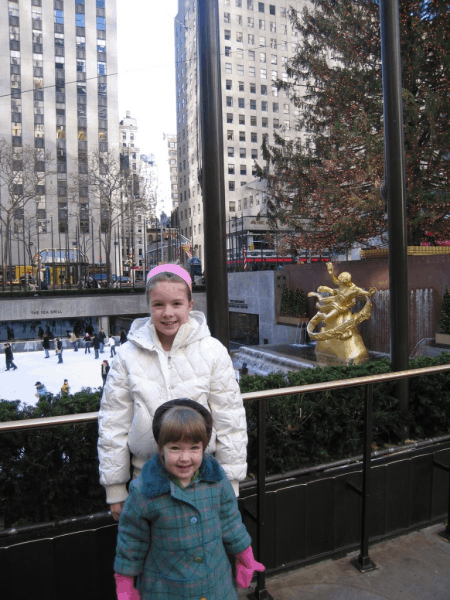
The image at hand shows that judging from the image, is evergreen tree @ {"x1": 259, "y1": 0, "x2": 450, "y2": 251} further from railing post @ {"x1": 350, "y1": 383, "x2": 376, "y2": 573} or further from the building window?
the building window

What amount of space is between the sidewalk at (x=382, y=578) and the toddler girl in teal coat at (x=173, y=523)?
3.73ft

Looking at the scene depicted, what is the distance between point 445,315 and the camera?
11516mm

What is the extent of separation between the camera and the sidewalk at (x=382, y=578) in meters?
2.77

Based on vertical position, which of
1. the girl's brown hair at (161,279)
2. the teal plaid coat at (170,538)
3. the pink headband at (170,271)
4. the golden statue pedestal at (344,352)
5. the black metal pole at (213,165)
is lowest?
the golden statue pedestal at (344,352)

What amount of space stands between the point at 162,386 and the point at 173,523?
Result: 562 mm

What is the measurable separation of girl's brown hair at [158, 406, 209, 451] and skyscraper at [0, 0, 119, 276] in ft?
180

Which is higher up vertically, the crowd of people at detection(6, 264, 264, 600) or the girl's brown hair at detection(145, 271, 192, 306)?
the girl's brown hair at detection(145, 271, 192, 306)

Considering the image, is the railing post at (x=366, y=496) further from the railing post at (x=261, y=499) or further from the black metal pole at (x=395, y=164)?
the black metal pole at (x=395, y=164)

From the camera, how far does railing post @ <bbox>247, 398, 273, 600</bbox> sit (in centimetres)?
268

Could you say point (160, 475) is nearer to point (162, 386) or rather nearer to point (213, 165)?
point (162, 386)

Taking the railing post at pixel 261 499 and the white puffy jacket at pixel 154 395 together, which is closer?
the white puffy jacket at pixel 154 395

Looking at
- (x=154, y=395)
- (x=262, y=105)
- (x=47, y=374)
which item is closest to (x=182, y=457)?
(x=154, y=395)

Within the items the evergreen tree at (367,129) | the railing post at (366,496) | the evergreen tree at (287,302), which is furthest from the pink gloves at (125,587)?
the evergreen tree at (287,302)

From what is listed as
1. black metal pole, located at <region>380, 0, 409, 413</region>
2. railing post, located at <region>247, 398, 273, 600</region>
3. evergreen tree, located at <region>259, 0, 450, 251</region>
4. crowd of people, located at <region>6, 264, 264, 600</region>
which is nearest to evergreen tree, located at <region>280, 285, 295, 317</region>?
evergreen tree, located at <region>259, 0, 450, 251</region>
